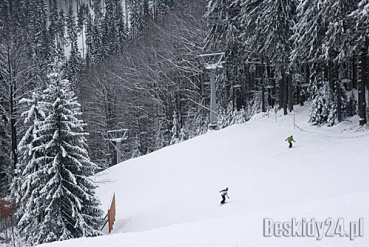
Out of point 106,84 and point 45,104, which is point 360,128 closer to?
point 45,104

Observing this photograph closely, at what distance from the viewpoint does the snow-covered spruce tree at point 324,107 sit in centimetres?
2521

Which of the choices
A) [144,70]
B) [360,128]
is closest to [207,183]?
[360,128]

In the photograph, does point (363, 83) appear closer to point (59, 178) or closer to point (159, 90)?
point (59, 178)

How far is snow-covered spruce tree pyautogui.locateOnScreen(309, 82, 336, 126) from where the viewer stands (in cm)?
2521

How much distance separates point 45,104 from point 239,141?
601 inches

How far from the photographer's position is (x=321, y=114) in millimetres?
25875

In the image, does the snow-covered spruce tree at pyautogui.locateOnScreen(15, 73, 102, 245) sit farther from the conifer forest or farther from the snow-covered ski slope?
the snow-covered ski slope

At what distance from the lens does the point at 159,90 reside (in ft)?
167

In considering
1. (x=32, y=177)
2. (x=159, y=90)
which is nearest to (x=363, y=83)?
(x=32, y=177)

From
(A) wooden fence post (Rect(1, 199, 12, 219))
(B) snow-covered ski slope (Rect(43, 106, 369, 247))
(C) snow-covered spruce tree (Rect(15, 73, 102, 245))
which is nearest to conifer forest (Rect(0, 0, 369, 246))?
(C) snow-covered spruce tree (Rect(15, 73, 102, 245))

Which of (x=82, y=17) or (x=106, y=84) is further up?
(x=82, y=17)

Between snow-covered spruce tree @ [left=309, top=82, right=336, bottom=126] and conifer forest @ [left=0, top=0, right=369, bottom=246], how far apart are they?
0.07m

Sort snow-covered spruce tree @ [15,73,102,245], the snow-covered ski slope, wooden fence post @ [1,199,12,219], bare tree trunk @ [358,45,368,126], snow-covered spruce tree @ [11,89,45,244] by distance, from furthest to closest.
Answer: bare tree trunk @ [358,45,368,126]
wooden fence post @ [1,199,12,219]
snow-covered spruce tree @ [11,89,45,244]
snow-covered spruce tree @ [15,73,102,245]
the snow-covered ski slope

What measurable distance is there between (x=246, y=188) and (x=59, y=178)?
8.40 metres
